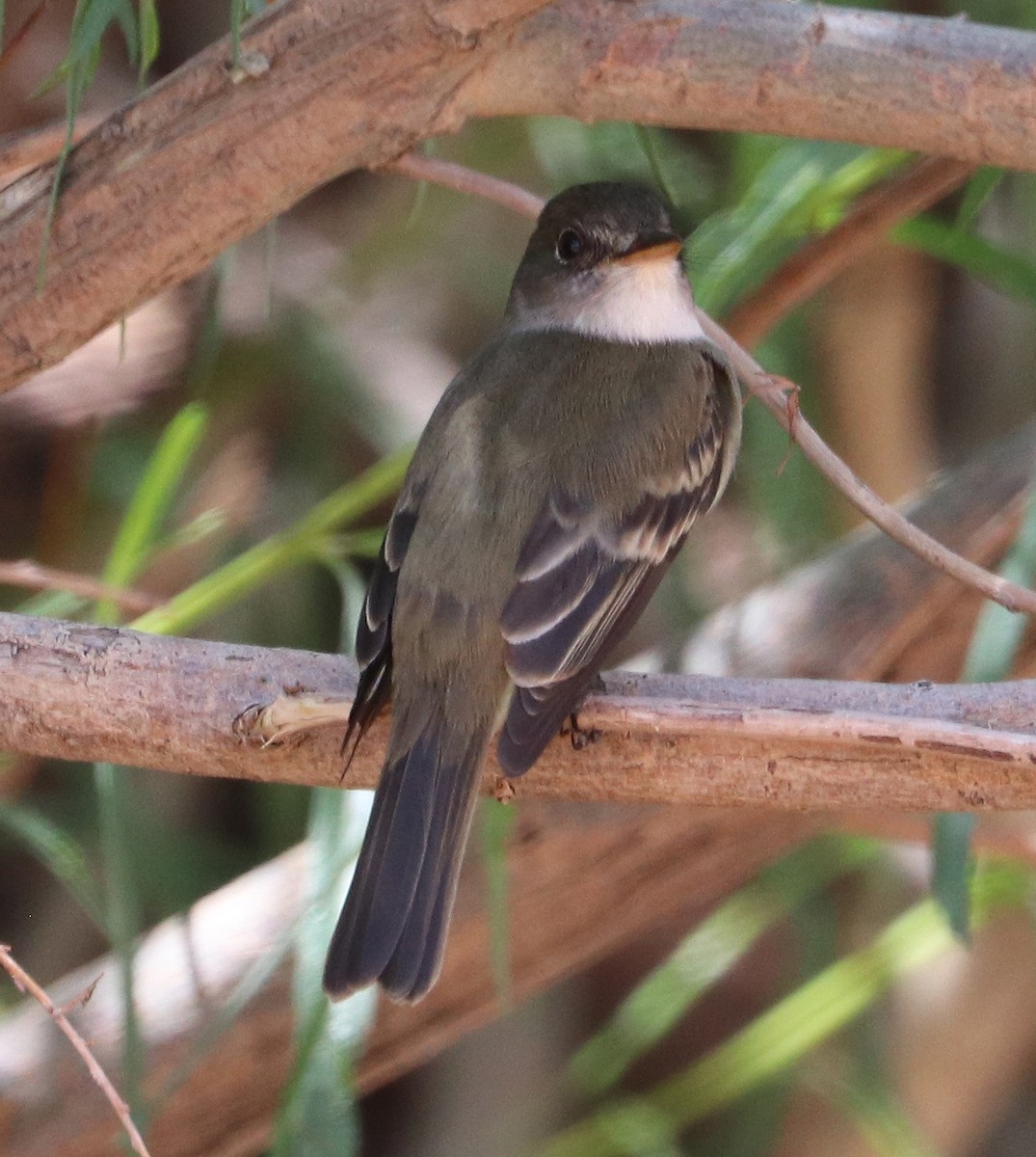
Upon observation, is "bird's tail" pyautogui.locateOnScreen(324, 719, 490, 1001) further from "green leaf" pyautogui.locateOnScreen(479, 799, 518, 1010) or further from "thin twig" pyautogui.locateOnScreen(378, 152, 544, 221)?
"thin twig" pyautogui.locateOnScreen(378, 152, 544, 221)

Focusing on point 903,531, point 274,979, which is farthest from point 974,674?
point 274,979

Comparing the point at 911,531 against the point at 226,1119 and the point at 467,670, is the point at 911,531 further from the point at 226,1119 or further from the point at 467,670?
the point at 226,1119

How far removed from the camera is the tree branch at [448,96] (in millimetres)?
1937

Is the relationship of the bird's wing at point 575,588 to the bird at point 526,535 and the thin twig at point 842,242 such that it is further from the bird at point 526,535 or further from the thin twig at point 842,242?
the thin twig at point 842,242

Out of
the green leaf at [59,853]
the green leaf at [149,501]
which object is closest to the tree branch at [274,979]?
the green leaf at [59,853]

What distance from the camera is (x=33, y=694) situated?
1.86m

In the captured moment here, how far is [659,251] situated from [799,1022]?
4.65 ft

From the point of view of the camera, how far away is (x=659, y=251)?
2.50 metres

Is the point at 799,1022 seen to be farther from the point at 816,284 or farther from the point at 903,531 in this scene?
the point at 903,531

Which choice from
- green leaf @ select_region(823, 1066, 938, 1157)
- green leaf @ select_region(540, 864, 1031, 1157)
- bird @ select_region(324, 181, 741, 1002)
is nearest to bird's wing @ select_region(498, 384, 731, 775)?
bird @ select_region(324, 181, 741, 1002)

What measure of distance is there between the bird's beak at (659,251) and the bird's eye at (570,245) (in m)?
0.11

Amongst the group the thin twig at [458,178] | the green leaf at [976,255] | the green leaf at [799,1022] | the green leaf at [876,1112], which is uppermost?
the green leaf at [976,255]

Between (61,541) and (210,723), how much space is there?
2.01 m

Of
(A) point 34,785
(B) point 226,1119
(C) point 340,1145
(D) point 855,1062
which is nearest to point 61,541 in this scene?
(A) point 34,785
